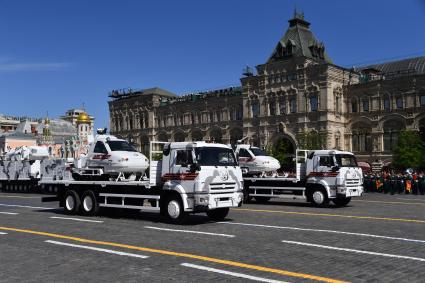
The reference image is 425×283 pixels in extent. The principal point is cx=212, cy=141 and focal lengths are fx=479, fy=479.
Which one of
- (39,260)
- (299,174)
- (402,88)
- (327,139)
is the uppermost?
(402,88)

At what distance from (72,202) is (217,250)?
10405 mm

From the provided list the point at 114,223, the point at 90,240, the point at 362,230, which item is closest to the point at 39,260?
the point at 90,240

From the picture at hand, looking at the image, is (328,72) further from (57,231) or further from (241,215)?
(57,231)

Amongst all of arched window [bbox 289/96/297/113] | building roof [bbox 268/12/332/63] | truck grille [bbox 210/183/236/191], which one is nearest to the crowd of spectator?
truck grille [bbox 210/183/236/191]

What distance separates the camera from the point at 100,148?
19594 mm

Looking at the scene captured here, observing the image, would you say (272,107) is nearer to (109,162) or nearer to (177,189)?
(109,162)

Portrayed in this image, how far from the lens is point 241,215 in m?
18.4

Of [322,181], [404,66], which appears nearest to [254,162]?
[322,181]

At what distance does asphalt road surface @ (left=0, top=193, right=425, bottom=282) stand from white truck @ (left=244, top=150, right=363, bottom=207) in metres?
4.86

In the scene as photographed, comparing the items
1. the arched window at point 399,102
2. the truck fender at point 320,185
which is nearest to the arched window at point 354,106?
the arched window at point 399,102

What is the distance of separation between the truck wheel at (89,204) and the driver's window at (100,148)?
5.72 feet

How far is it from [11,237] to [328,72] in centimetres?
5733

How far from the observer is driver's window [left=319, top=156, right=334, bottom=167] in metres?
22.5

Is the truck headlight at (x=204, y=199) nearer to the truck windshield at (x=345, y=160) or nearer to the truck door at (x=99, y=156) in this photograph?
the truck door at (x=99, y=156)
